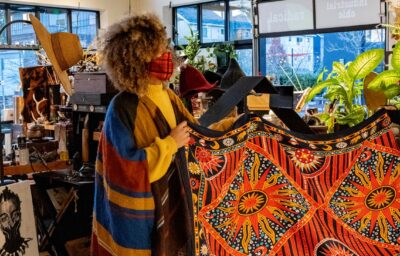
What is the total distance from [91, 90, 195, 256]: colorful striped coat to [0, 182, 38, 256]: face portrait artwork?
1.18 meters

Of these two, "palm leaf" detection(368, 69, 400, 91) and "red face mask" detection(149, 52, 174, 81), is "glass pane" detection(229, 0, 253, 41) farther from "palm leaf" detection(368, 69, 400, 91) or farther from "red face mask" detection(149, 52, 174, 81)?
"red face mask" detection(149, 52, 174, 81)

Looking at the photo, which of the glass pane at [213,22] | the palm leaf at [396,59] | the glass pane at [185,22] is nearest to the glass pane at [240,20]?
the glass pane at [213,22]

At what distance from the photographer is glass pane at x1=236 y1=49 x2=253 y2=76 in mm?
8346

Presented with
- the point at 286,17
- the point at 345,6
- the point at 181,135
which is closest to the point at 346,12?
the point at 345,6

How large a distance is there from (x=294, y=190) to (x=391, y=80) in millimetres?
634

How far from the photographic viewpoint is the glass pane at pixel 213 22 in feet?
29.2

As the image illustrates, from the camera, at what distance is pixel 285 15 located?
281 inches

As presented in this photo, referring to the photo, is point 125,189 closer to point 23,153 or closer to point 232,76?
point 232,76

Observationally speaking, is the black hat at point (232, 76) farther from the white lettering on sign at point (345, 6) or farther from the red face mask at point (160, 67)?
the white lettering on sign at point (345, 6)

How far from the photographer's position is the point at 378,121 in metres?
1.69

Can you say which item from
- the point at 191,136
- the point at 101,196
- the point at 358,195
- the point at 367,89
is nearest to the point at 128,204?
the point at 101,196

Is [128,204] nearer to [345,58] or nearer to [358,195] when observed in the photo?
[358,195]

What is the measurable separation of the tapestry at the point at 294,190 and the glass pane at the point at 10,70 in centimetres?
717

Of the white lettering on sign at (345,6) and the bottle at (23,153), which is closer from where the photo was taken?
the bottle at (23,153)
